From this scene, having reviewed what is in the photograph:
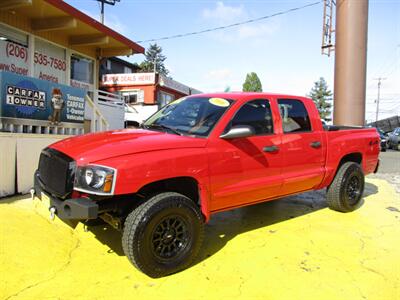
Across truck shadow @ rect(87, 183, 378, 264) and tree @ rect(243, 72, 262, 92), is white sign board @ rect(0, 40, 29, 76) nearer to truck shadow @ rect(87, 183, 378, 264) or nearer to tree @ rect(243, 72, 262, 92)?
truck shadow @ rect(87, 183, 378, 264)

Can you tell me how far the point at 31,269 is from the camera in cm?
321

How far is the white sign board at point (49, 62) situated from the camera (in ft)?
33.0

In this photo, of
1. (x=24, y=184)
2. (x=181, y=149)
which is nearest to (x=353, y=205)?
(x=181, y=149)

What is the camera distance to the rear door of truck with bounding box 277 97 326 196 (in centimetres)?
442

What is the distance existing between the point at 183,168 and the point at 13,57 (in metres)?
8.23

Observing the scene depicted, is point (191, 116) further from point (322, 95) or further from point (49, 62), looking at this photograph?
point (322, 95)

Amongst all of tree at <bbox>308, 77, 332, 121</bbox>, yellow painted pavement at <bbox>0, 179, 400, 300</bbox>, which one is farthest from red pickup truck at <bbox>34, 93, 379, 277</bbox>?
tree at <bbox>308, 77, 332, 121</bbox>

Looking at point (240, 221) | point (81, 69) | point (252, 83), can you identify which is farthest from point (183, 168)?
point (252, 83)

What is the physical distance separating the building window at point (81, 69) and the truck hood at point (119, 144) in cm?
888

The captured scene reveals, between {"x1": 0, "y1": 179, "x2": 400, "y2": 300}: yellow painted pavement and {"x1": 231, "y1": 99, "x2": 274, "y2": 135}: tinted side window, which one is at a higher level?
{"x1": 231, "y1": 99, "x2": 274, "y2": 135}: tinted side window

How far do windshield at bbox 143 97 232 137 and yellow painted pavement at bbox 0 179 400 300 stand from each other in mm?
1390

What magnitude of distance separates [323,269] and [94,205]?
2316mm

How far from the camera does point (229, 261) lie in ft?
11.6

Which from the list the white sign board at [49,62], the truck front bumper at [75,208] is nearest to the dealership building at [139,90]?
the white sign board at [49,62]
